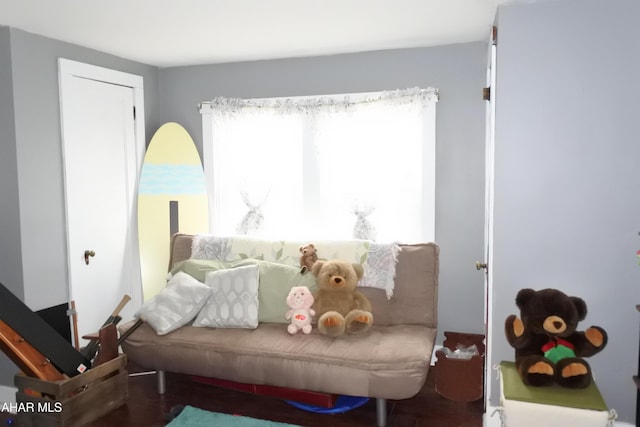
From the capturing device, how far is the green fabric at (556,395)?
205 centimetres

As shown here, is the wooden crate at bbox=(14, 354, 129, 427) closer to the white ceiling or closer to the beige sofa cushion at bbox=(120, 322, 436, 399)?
the beige sofa cushion at bbox=(120, 322, 436, 399)

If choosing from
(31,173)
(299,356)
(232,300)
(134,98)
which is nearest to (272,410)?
(299,356)

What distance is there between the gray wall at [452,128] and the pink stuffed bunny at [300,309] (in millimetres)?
1078

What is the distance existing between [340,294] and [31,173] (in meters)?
1.94

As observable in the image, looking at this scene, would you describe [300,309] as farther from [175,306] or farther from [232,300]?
[175,306]

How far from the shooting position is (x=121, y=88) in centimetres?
378

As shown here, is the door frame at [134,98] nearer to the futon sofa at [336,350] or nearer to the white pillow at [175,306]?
the white pillow at [175,306]

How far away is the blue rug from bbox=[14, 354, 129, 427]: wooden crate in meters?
0.42

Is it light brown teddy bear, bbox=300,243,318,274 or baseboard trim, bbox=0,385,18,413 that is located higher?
light brown teddy bear, bbox=300,243,318,274

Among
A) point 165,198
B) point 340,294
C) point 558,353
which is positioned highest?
point 165,198

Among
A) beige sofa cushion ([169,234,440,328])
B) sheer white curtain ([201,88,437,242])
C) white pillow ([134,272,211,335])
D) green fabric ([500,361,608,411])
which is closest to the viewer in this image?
green fabric ([500,361,608,411])

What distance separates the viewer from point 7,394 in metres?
3.08

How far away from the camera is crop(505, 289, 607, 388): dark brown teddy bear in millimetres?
2164

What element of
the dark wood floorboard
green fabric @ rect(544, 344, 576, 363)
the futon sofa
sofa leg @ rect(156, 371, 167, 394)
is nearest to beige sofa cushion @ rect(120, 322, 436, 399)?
the futon sofa
